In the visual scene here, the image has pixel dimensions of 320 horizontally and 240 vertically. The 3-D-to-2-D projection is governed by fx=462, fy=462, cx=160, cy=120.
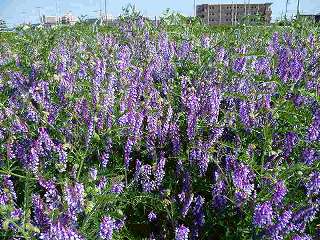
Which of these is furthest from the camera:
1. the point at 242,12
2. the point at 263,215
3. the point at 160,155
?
the point at 242,12

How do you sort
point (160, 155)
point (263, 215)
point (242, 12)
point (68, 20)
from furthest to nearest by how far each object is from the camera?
point (242, 12) → point (68, 20) → point (160, 155) → point (263, 215)

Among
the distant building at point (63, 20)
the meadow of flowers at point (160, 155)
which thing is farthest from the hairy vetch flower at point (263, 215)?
the distant building at point (63, 20)

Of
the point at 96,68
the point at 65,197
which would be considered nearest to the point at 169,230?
the point at 65,197

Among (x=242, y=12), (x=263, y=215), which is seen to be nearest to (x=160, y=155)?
(x=263, y=215)

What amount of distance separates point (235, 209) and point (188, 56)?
7.33 ft

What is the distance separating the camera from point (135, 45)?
16.6 feet

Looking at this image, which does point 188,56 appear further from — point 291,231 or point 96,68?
point 291,231

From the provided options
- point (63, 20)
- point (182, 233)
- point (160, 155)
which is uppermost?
point (63, 20)

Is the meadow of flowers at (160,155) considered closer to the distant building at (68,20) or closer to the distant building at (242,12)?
the distant building at (242,12)

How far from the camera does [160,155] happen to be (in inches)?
114

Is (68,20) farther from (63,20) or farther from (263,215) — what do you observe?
(263,215)

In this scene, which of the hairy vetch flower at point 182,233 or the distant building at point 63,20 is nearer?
the hairy vetch flower at point 182,233

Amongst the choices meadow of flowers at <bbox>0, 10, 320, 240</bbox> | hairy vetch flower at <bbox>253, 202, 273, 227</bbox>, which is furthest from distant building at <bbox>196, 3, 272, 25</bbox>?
hairy vetch flower at <bbox>253, 202, 273, 227</bbox>

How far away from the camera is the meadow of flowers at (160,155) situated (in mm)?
2297
